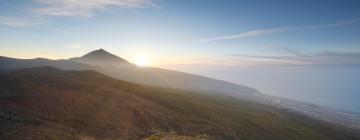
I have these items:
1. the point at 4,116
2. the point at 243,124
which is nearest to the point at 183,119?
the point at 243,124

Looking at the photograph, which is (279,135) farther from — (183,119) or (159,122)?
(159,122)

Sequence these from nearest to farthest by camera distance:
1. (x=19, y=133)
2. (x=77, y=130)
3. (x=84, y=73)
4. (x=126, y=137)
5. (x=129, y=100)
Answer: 1. (x=19, y=133)
2. (x=77, y=130)
3. (x=126, y=137)
4. (x=129, y=100)
5. (x=84, y=73)

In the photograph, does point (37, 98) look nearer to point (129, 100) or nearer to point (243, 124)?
point (129, 100)

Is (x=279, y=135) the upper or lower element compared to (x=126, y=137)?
lower

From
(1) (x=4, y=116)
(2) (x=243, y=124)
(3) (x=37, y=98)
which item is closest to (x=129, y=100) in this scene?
(3) (x=37, y=98)

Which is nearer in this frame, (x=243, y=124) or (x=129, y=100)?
(x=129, y=100)

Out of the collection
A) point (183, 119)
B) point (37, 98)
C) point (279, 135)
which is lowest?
point (279, 135)

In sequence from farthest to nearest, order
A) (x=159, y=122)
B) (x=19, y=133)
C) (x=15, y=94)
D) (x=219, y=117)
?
(x=219, y=117), (x=159, y=122), (x=15, y=94), (x=19, y=133)

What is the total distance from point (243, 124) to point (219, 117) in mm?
13011

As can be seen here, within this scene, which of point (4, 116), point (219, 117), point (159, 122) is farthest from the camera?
point (219, 117)

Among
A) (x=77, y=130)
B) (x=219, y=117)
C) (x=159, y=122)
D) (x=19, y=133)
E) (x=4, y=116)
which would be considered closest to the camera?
(x=19, y=133)

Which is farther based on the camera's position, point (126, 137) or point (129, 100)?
point (129, 100)

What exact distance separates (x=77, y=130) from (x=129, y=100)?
132 ft

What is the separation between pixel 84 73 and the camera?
516 feet
